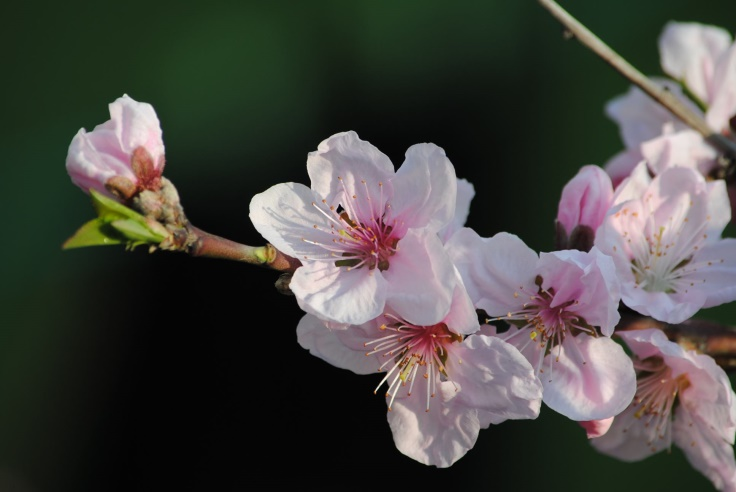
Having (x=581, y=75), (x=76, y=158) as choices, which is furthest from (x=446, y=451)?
(x=581, y=75)

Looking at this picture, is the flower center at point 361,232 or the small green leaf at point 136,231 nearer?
the small green leaf at point 136,231

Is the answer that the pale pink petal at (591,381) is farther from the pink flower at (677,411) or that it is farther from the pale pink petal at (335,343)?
the pale pink petal at (335,343)

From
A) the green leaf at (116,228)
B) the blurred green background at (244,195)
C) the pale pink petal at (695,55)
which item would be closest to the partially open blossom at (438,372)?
the green leaf at (116,228)

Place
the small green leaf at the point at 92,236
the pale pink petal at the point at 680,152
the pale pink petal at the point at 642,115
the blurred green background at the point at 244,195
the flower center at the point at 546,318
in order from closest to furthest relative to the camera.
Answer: the small green leaf at the point at 92,236 → the flower center at the point at 546,318 → the pale pink petal at the point at 680,152 → the pale pink petal at the point at 642,115 → the blurred green background at the point at 244,195

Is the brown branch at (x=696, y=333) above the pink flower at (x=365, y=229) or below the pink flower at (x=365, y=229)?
below

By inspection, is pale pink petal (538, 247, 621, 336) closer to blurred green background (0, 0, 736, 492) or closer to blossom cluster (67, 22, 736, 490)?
blossom cluster (67, 22, 736, 490)

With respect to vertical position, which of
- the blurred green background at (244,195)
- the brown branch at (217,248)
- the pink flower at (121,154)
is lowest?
the blurred green background at (244,195)

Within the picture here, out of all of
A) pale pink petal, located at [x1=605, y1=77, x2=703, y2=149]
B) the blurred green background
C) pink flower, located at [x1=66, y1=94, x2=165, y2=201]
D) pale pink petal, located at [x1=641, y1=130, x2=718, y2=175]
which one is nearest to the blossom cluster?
pink flower, located at [x1=66, y1=94, x2=165, y2=201]

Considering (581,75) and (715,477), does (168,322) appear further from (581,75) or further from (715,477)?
(715,477)
